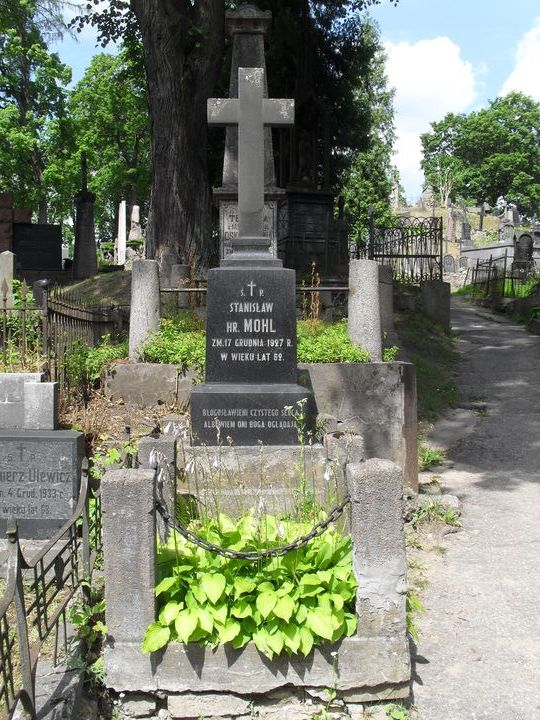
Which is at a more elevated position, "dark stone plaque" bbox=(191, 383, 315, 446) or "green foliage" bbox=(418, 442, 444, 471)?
"dark stone plaque" bbox=(191, 383, 315, 446)

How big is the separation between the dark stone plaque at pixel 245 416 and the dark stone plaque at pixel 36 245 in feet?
55.6

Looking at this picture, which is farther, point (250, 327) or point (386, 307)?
point (386, 307)

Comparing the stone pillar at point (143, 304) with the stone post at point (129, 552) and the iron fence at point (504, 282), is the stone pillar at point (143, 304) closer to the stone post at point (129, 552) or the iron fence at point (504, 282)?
the stone post at point (129, 552)

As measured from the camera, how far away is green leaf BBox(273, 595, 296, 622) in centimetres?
334

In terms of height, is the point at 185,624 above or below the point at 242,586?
below

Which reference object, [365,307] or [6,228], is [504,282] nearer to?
[6,228]

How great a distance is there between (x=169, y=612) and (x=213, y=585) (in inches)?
9.9

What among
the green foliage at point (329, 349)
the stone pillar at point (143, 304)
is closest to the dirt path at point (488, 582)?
the green foliage at point (329, 349)

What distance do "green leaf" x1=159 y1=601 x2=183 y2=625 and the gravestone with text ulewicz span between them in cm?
226

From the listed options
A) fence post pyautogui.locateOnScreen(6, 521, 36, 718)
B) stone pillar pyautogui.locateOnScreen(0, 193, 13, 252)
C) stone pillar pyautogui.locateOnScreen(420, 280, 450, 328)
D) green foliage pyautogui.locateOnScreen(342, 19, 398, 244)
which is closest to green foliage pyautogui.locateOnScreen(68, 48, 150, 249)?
green foliage pyautogui.locateOnScreen(342, 19, 398, 244)

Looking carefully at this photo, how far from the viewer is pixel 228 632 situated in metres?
3.39

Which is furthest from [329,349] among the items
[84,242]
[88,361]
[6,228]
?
[6,228]

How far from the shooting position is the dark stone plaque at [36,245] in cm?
2125

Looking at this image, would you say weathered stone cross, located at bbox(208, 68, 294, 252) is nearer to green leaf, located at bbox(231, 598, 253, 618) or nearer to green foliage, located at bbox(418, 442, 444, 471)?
green foliage, located at bbox(418, 442, 444, 471)
